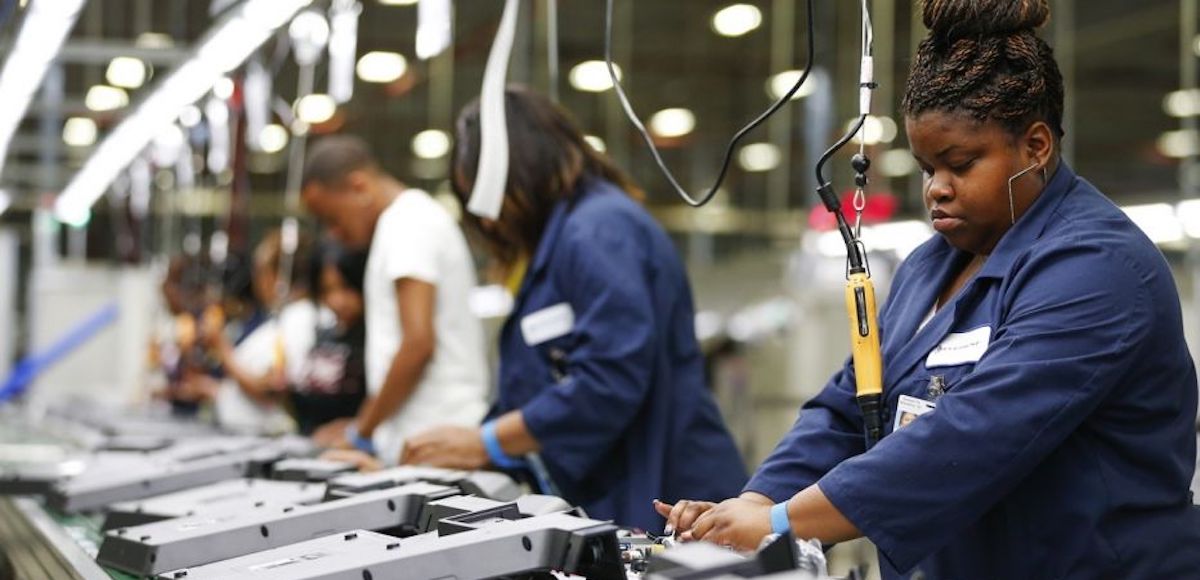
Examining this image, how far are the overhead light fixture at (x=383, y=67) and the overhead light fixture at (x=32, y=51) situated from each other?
1231mm

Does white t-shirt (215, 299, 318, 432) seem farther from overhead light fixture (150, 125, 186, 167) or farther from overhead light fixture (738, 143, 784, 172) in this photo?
overhead light fixture (738, 143, 784, 172)

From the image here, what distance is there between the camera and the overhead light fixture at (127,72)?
233 inches

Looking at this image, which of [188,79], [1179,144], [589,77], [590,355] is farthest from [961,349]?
[589,77]

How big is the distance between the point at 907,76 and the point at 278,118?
5.18 metres

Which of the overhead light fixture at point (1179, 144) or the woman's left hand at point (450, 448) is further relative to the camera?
the overhead light fixture at point (1179, 144)

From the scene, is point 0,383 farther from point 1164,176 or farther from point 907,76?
point 907,76

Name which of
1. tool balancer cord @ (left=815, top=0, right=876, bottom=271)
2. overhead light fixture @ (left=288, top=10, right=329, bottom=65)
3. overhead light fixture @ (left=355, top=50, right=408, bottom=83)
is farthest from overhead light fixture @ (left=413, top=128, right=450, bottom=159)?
tool balancer cord @ (left=815, top=0, right=876, bottom=271)

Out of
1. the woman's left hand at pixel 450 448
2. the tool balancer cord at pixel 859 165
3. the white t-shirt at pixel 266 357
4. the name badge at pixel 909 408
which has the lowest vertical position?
the white t-shirt at pixel 266 357

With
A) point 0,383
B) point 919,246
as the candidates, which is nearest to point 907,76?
point 919,246

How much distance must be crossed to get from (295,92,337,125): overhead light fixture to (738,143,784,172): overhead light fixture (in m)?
2.39

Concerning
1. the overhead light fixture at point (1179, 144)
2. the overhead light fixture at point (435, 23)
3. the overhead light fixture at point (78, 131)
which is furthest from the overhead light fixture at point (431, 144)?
the overhead light fixture at point (435, 23)

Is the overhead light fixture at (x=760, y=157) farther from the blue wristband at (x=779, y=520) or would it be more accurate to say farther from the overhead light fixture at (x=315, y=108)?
the blue wristband at (x=779, y=520)

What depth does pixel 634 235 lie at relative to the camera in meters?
2.84

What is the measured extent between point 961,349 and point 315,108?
4.99 meters
